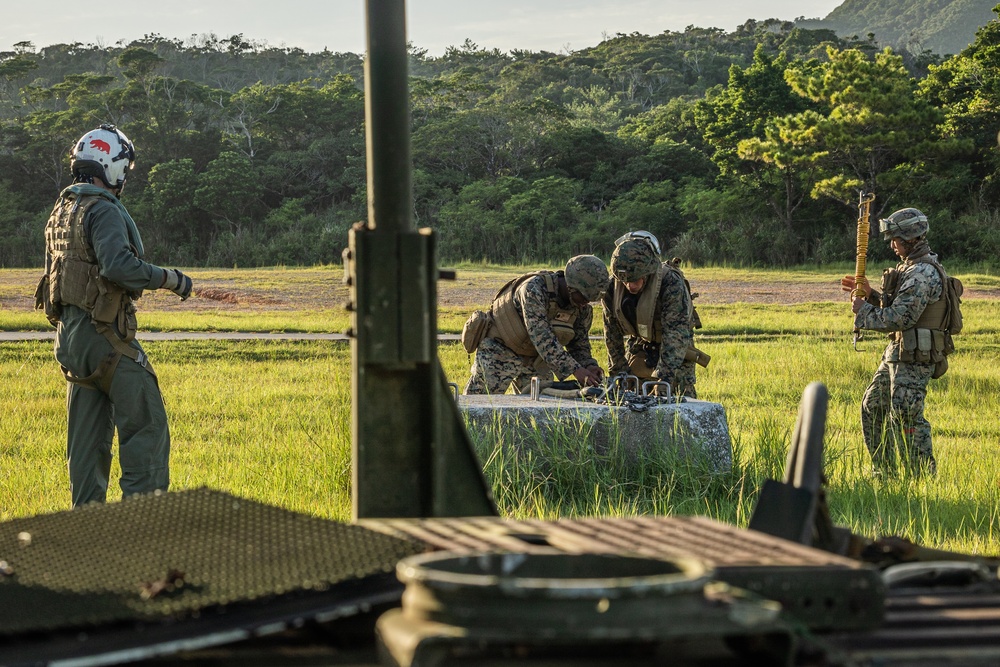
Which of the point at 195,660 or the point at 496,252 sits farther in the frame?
the point at 496,252

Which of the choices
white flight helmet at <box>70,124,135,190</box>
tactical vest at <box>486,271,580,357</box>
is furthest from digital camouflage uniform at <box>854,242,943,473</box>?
white flight helmet at <box>70,124,135,190</box>

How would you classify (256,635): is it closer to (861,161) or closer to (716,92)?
(861,161)

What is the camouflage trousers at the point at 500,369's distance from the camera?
9.12 meters

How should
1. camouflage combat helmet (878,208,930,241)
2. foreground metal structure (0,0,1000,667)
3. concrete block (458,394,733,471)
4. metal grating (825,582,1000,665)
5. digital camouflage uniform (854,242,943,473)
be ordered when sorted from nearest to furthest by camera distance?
1. foreground metal structure (0,0,1000,667)
2. metal grating (825,582,1000,665)
3. concrete block (458,394,733,471)
4. digital camouflage uniform (854,242,943,473)
5. camouflage combat helmet (878,208,930,241)

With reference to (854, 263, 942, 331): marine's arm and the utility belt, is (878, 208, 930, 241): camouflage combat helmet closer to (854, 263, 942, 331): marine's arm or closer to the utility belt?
(854, 263, 942, 331): marine's arm

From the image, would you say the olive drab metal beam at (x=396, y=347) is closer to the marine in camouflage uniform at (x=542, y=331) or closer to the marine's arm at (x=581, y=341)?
the marine in camouflage uniform at (x=542, y=331)

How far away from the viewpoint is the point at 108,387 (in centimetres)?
606

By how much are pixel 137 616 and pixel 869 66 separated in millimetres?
44259

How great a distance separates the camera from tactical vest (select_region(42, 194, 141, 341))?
19.6 ft

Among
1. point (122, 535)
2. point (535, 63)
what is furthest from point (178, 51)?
point (122, 535)

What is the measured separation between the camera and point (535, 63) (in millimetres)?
89312

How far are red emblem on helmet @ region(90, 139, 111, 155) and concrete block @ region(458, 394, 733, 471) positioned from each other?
2.53 metres

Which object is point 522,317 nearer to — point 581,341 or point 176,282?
point 581,341

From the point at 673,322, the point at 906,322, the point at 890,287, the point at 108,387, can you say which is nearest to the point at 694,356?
the point at 673,322
